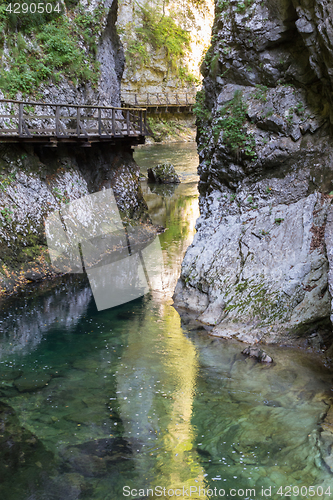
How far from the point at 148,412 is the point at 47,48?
1570cm

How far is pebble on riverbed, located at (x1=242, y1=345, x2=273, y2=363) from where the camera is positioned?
920cm

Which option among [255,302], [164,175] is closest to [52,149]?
[255,302]

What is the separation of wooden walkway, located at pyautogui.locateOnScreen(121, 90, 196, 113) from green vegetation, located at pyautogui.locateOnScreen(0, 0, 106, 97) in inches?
760

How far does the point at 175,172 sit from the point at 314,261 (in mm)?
23768

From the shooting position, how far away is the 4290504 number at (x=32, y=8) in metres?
16.3

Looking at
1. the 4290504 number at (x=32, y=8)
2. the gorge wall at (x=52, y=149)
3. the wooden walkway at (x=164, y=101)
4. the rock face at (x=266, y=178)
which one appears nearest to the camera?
the rock face at (x=266, y=178)

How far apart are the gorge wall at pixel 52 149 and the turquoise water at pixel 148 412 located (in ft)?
11.3

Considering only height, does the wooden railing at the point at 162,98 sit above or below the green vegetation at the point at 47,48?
above

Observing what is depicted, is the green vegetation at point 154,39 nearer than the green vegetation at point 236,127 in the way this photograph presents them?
No

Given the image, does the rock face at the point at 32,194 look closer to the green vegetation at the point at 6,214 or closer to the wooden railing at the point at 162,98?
the green vegetation at the point at 6,214

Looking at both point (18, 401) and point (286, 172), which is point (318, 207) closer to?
point (286, 172)

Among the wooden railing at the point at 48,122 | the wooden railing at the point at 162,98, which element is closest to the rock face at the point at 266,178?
the wooden railing at the point at 48,122

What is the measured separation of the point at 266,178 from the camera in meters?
12.6

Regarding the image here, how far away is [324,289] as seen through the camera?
32.0 feet
